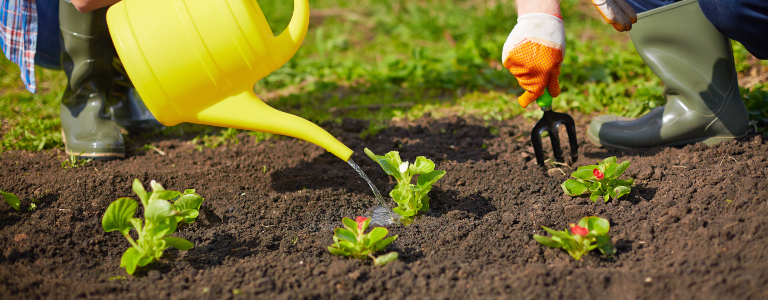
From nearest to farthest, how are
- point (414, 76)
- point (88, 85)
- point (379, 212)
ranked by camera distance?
point (379, 212) < point (88, 85) < point (414, 76)

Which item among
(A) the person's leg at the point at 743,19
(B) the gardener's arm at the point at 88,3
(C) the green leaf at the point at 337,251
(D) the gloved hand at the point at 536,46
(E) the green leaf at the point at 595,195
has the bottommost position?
(C) the green leaf at the point at 337,251

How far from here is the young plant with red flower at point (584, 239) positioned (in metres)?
1.45

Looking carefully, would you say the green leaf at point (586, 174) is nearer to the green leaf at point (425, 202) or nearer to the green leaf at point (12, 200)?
the green leaf at point (425, 202)

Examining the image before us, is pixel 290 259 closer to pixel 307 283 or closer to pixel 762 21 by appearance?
pixel 307 283

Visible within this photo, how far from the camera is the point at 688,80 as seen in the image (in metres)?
2.13

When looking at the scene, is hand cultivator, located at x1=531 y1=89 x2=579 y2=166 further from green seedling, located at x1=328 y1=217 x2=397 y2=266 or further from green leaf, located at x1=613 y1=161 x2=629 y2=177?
green seedling, located at x1=328 y1=217 x2=397 y2=266

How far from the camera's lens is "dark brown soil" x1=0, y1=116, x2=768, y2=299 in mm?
1352

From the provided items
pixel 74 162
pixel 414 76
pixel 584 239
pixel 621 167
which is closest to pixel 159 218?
pixel 74 162

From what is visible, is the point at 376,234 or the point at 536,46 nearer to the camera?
the point at 376,234

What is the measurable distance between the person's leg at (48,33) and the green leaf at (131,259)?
140cm

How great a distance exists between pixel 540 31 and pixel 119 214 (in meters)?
1.52

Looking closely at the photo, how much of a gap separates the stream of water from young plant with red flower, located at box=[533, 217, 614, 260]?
574 millimetres

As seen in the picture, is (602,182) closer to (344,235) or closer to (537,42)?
(537,42)

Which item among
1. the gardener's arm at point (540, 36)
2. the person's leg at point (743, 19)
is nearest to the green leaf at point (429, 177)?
the gardener's arm at point (540, 36)
